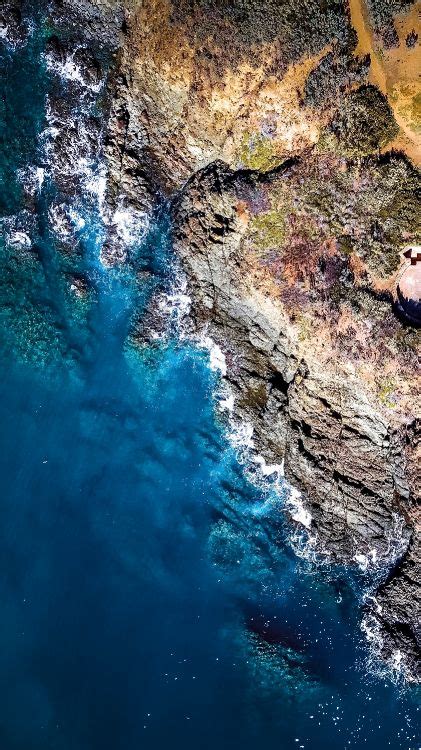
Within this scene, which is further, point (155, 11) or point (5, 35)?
point (5, 35)

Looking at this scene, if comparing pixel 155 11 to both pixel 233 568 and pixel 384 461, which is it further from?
pixel 233 568

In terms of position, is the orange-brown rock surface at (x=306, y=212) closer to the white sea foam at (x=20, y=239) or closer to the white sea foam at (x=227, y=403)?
the white sea foam at (x=227, y=403)

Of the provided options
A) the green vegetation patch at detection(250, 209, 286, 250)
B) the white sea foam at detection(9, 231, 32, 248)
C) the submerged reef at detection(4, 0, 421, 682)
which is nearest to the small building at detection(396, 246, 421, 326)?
the submerged reef at detection(4, 0, 421, 682)

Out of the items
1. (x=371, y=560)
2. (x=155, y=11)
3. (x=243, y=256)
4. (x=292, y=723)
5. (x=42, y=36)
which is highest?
(x=42, y=36)

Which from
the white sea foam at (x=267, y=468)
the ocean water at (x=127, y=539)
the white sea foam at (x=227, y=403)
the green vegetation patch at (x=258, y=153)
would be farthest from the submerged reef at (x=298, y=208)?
the ocean water at (x=127, y=539)

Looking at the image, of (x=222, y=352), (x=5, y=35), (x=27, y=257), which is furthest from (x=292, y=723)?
(x=5, y=35)

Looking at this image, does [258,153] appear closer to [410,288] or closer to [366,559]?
[410,288]
